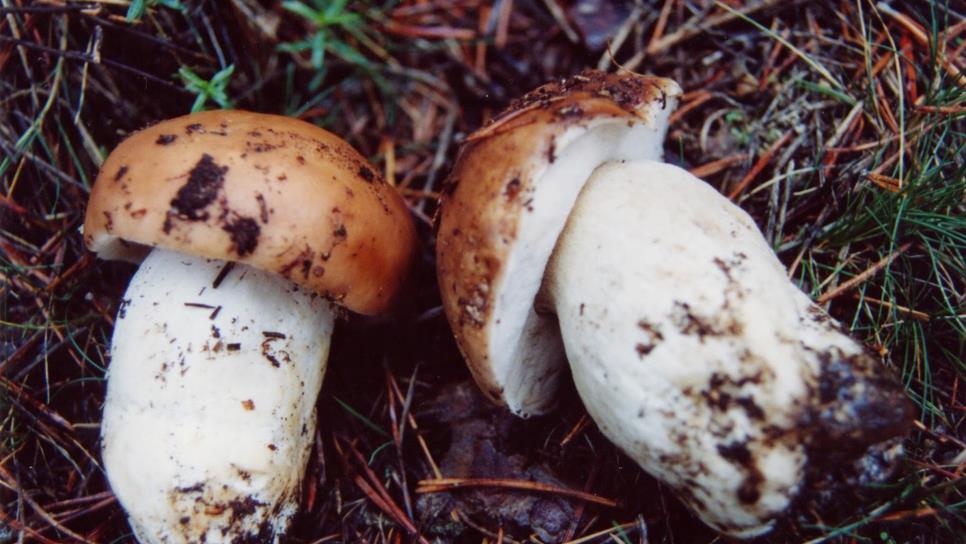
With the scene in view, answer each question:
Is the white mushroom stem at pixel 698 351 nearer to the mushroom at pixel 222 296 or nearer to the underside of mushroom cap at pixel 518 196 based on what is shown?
the underside of mushroom cap at pixel 518 196

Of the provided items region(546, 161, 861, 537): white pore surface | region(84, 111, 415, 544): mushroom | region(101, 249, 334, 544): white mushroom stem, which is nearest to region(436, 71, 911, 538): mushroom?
region(546, 161, 861, 537): white pore surface

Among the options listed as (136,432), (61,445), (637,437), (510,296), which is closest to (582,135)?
(510,296)

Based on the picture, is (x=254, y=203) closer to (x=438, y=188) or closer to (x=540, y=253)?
(x=540, y=253)

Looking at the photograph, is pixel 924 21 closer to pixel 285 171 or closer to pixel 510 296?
pixel 510 296

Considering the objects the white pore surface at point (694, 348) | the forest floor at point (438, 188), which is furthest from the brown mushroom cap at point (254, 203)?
the white pore surface at point (694, 348)

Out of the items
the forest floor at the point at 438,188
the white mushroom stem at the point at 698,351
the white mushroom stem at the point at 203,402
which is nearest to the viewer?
the white mushroom stem at the point at 698,351

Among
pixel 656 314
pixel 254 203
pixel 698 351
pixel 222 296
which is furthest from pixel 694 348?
pixel 222 296
